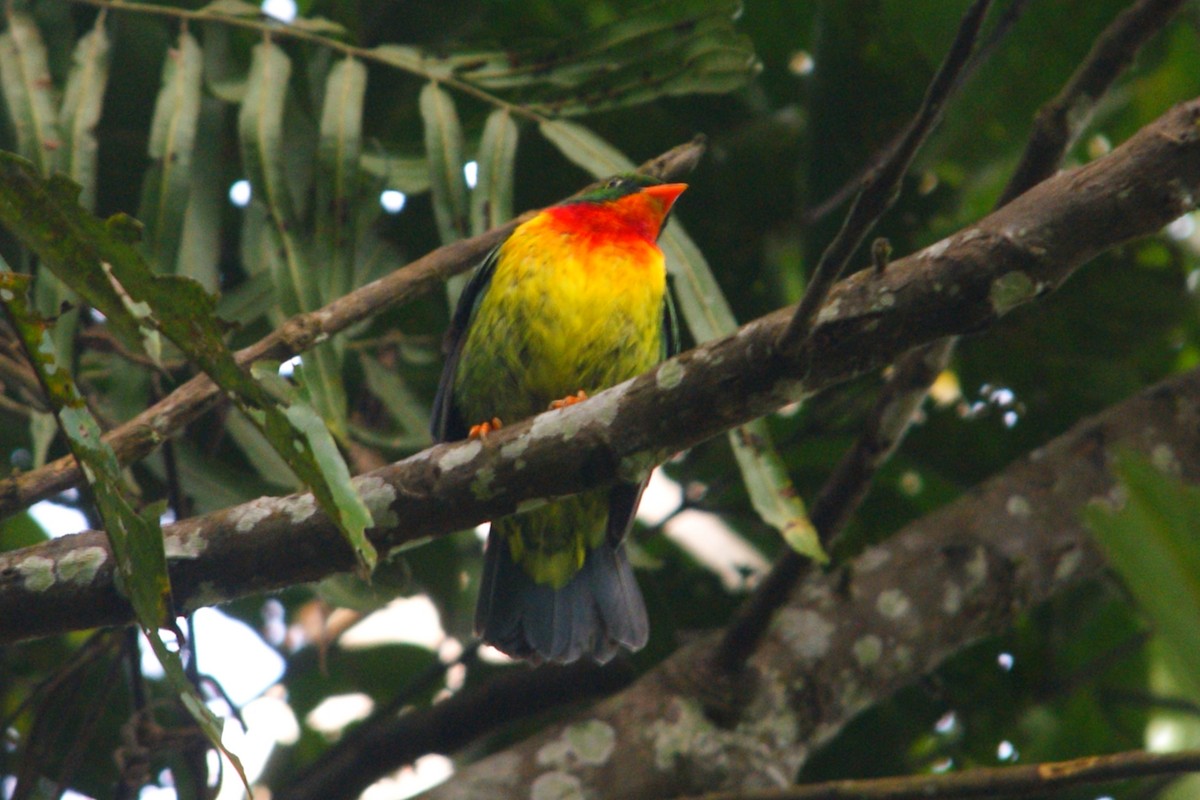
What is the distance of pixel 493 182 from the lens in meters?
3.38

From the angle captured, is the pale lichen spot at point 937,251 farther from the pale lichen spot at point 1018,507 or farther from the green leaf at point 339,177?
the pale lichen spot at point 1018,507

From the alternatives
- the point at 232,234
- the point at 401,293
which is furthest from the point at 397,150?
the point at 401,293

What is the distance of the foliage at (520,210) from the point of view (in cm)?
328

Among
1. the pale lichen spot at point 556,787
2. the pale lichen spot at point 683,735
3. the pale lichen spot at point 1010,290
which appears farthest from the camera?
the pale lichen spot at point 683,735

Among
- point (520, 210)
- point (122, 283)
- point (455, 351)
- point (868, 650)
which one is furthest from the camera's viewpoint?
point (520, 210)

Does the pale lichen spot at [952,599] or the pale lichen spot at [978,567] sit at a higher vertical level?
the pale lichen spot at [978,567]

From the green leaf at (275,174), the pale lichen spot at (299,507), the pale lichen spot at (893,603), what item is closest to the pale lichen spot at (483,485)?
the pale lichen spot at (299,507)

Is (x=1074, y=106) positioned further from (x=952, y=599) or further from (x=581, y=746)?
(x=581, y=746)

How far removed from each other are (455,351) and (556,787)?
1.34 metres

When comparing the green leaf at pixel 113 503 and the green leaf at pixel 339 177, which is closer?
the green leaf at pixel 113 503

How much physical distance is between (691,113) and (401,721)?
2.40 metres

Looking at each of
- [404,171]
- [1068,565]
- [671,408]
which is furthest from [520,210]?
[671,408]

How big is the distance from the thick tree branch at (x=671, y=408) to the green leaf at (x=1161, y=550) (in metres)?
1.08

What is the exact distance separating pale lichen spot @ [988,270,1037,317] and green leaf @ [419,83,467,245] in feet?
5.57
